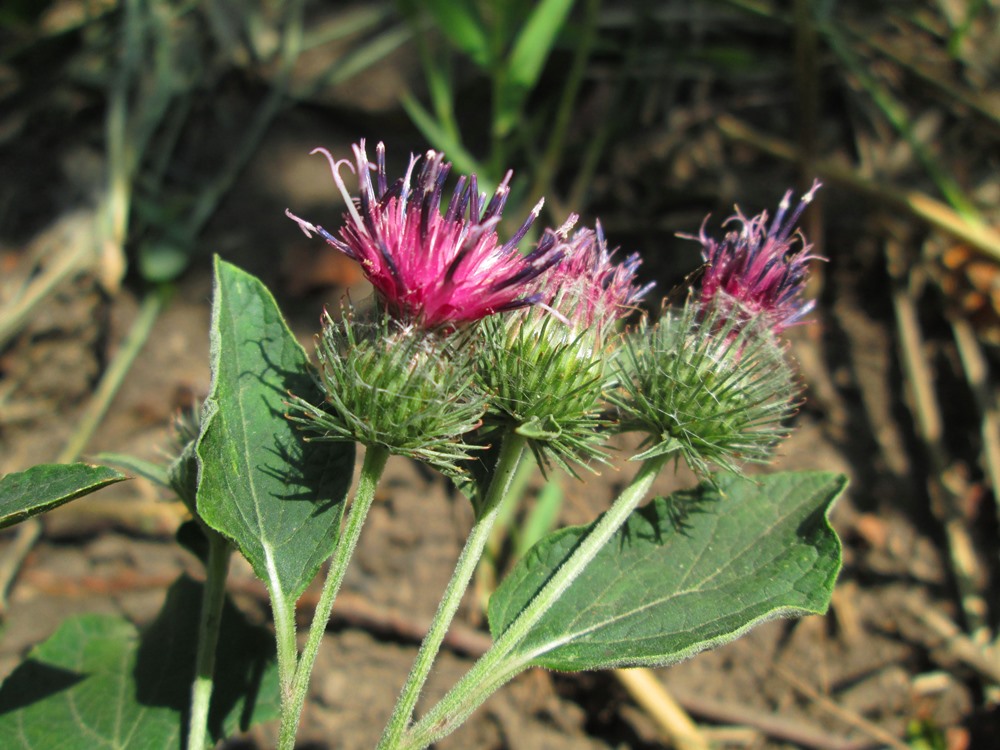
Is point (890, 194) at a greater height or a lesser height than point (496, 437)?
greater

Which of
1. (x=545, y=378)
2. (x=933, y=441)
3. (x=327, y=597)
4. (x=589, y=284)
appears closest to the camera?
(x=327, y=597)

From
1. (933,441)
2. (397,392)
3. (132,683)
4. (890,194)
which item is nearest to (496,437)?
(397,392)

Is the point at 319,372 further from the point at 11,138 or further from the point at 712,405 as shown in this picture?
the point at 11,138

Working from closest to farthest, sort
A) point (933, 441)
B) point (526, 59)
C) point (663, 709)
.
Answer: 1. point (663, 709)
2. point (526, 59)
3. point (933, 441)

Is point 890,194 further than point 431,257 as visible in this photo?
Yes

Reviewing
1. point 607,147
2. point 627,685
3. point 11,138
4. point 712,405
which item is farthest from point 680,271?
point 11,138

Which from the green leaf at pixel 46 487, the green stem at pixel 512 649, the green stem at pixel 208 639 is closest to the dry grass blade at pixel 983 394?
the green stem at pixel 512 649

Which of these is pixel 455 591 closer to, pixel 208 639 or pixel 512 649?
pixel 512 649
